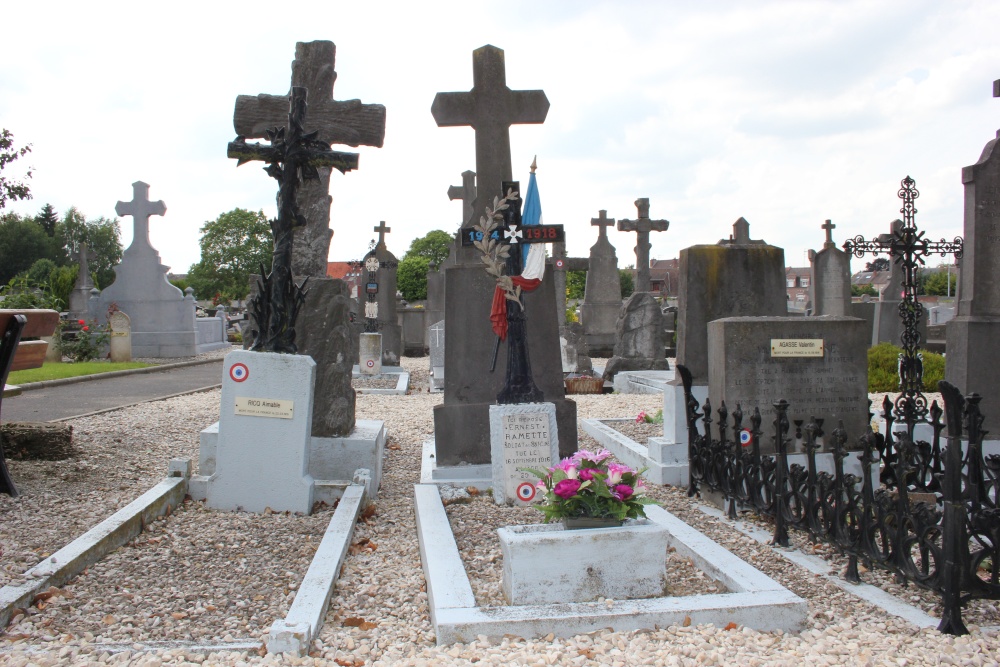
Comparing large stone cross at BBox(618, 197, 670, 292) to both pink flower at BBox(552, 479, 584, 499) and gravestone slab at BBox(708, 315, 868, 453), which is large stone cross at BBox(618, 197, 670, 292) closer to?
gravestone slab at BBox(708, 315, 868, 453)

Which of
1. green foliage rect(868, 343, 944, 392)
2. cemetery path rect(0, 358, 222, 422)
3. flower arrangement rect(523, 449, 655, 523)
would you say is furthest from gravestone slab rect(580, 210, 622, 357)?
flower arrangement rect(523, 449, 655, 523)

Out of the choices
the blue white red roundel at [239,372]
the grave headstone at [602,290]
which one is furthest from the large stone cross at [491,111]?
the grave headstone at [602,290]

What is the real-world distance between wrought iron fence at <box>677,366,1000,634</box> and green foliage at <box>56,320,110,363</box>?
56.9 ft

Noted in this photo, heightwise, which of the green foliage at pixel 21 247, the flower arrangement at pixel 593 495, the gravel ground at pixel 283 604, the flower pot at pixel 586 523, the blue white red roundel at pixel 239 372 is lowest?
the gravel ground at pixel 283 604

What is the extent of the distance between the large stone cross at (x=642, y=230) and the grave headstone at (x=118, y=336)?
12892 mm

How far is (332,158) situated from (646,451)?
384 centimetres

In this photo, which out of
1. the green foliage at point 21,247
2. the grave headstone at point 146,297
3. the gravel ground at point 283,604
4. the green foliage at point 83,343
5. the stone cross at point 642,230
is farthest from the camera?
the green foliage at point 21,247

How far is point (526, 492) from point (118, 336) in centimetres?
1705

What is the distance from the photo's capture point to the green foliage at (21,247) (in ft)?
189

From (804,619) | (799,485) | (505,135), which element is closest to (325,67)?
(505,135)

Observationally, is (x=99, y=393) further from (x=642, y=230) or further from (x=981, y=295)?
(x=642, y=230)

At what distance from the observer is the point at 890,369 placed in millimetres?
13195

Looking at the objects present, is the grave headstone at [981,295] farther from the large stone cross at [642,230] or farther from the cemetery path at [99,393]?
the large stone cross at [642,230]

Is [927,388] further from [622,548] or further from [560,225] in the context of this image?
[622,548]
